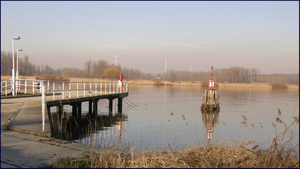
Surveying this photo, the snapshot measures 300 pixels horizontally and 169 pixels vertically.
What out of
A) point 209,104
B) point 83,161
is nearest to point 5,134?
point 83,161

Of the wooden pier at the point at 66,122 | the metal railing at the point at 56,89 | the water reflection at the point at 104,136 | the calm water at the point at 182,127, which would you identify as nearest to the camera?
the water reflection at the point at 104,136

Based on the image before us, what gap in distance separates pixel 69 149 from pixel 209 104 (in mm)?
20546

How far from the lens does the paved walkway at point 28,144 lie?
5367 mm

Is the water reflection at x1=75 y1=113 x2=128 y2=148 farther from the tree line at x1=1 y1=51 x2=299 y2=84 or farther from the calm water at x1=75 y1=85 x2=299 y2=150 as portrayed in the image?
the tree line at x1=1 y1=51 x2=299 y2=84

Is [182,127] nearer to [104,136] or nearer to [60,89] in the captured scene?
[104,136]

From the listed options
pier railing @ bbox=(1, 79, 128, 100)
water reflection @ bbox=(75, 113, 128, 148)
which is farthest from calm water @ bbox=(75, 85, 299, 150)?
pier railing @ bbox=(1, 79, 128, 100)

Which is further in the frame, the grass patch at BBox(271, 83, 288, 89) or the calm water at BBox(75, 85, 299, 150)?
the grass patch at BBox(271, 83, 288, 89)

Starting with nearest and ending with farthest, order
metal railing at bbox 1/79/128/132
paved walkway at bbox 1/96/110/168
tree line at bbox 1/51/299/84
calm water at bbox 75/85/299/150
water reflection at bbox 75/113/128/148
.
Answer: paved walkway at bbox 1/96/110/168 < water reflection at bbox 75/113/128/148 < metal railing at bbox 1/79/128/132 < calm water at bbox 75/85/299/150 < tree line at bbox 1/51/299/84

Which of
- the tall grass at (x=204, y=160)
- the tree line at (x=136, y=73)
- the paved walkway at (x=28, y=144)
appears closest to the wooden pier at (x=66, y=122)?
the paved walkway at (x=28, y=144)

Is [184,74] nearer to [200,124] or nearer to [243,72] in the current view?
[243,72]

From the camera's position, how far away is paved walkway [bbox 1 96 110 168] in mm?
5367

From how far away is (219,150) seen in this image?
6488 millimetres

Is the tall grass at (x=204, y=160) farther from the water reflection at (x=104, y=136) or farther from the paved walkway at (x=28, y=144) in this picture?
the water reflection at (x=104, y=136)

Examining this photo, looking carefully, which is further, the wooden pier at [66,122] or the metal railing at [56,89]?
the metal railing at [56,89]
